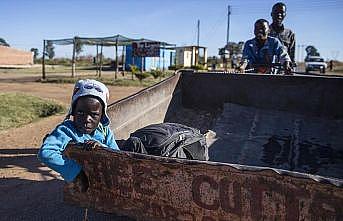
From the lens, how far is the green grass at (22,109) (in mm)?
8703

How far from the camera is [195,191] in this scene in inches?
79.0

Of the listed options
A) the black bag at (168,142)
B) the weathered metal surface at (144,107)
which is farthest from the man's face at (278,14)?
the black bag at (168,142)

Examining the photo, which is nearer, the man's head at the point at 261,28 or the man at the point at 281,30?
the man's head at the point at 261,28

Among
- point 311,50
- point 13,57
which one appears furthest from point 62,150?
point 311,50

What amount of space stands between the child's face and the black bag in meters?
0.26

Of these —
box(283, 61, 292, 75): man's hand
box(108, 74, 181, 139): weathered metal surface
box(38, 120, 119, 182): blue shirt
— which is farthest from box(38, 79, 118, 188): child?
box(283, 61, 292, 75): man's hand

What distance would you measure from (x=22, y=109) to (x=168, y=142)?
7474 millimetres

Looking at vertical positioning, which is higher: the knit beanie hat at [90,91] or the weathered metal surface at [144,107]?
the knit beanie hat at [90,91]

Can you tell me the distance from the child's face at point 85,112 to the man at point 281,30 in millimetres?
4634

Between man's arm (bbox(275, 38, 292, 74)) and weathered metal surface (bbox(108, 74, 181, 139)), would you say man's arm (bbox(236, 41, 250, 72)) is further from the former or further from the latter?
weathered metal surface (bbox(108, 74, 181, 139))

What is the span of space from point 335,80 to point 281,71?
0.92 meters

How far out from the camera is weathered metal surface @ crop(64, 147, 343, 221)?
1.71 meters

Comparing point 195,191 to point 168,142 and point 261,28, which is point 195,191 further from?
point 261,28

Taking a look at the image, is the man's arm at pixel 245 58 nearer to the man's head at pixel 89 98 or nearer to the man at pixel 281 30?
the man at pixel 281 30
